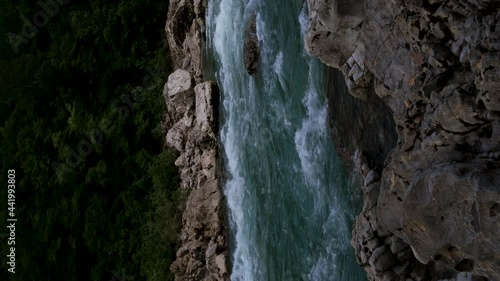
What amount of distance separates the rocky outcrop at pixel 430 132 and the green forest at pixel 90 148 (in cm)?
727

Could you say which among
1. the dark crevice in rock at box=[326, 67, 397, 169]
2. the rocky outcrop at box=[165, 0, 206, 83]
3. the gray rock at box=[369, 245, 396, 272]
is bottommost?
the gray rock at box=[369, 245, 396, 272]

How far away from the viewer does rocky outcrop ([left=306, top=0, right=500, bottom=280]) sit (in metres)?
4.05

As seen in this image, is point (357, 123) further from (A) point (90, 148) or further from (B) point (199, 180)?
(A) point (90, 148)

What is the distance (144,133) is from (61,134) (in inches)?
84.8

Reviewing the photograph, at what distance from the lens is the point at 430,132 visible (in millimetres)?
4758

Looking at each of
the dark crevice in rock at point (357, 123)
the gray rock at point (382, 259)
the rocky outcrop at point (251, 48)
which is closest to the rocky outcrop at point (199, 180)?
the rocky outcrop at point (251, 48)

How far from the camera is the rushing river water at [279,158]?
7328 mm

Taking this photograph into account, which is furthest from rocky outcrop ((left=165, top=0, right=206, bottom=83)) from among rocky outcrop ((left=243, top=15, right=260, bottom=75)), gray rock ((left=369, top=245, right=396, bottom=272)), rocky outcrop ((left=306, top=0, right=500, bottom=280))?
gray rock ((left=369, top=245, right=396, bottom=272))

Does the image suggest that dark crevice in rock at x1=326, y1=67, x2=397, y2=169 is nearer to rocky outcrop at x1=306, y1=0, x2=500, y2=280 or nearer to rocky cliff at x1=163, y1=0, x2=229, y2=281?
rocky outcrop at x1=306, y1=0, x2=500, y2=280

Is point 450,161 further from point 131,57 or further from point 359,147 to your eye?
point 131,57

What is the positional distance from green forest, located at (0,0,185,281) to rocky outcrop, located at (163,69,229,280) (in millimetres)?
475

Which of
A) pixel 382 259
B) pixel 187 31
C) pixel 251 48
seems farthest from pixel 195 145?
pixel 382 259

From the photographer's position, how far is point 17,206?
14.2 metres

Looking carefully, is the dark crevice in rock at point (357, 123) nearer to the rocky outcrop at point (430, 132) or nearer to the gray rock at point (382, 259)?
the rocky outcrop at point (430, 132)
